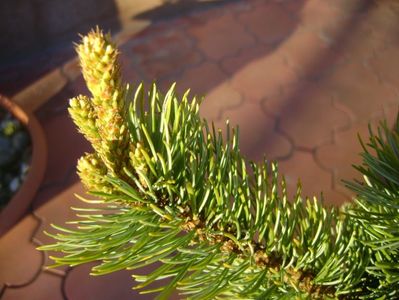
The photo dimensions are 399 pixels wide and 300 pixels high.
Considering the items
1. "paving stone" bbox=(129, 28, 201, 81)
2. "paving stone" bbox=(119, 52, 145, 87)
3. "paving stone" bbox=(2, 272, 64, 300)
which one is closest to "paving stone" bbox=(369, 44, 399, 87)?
"paving stone" bbox=(129, 28, 201, 81)

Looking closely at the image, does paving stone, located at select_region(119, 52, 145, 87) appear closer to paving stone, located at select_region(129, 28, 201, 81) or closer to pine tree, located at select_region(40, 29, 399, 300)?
paving stone, located at select_region(129, 28, 201, 81)

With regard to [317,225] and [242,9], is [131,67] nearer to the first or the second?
[242,9]

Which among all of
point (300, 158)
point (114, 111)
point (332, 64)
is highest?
point (114, 111)

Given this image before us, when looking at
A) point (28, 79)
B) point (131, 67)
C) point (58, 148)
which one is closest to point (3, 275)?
point (58, 148)

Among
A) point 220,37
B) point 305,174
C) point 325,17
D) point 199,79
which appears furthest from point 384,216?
point 325,17

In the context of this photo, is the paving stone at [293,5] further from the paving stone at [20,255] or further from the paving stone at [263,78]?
the paving stone at [20,255]

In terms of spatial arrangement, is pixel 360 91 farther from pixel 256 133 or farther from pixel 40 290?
pixel 40 290

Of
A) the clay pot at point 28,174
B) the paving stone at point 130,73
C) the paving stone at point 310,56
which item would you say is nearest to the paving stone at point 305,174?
the paving stone at point 310,56
